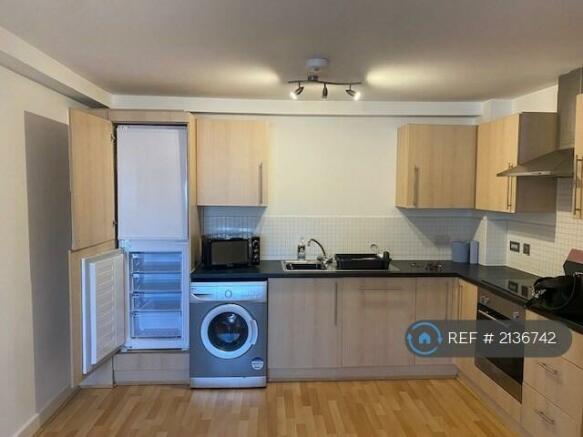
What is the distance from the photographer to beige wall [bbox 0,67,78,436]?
2.36m

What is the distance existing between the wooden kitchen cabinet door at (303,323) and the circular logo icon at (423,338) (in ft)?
1.99

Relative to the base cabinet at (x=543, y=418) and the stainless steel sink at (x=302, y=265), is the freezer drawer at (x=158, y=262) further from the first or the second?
the base cabinet at (x=543, y=418)

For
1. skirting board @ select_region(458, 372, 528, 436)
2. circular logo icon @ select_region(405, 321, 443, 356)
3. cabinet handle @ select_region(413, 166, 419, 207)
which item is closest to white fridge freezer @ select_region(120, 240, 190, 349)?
circular logo icon @ select_region(405, 321, 443, 356)

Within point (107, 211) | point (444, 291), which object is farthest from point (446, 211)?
point (107, 211)

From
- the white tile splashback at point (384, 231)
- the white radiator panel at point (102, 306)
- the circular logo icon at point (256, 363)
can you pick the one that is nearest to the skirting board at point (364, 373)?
the circular logo icon at point (256, 363)

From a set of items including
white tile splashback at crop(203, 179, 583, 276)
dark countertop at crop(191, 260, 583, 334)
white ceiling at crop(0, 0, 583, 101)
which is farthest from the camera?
white tile splashback at crop(203, 179, 583, 276)

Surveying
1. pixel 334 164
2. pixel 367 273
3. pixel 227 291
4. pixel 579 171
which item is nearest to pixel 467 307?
pixel 367 273

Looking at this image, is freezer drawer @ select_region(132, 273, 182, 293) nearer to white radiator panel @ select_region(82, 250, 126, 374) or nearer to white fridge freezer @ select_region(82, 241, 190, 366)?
white fridge freezer @ select_region(82, 241, 190, 366)

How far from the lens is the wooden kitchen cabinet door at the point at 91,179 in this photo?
262cm

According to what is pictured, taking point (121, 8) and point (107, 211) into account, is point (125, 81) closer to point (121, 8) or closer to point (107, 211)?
point (107, 211)

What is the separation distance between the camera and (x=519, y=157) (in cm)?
299

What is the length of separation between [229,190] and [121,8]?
1872 mm

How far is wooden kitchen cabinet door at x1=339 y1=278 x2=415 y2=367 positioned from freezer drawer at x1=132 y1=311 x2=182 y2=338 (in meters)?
1.39

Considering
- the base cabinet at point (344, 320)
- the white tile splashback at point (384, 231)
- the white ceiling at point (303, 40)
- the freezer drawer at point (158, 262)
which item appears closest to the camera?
the white ceiling at point (303, 40)
